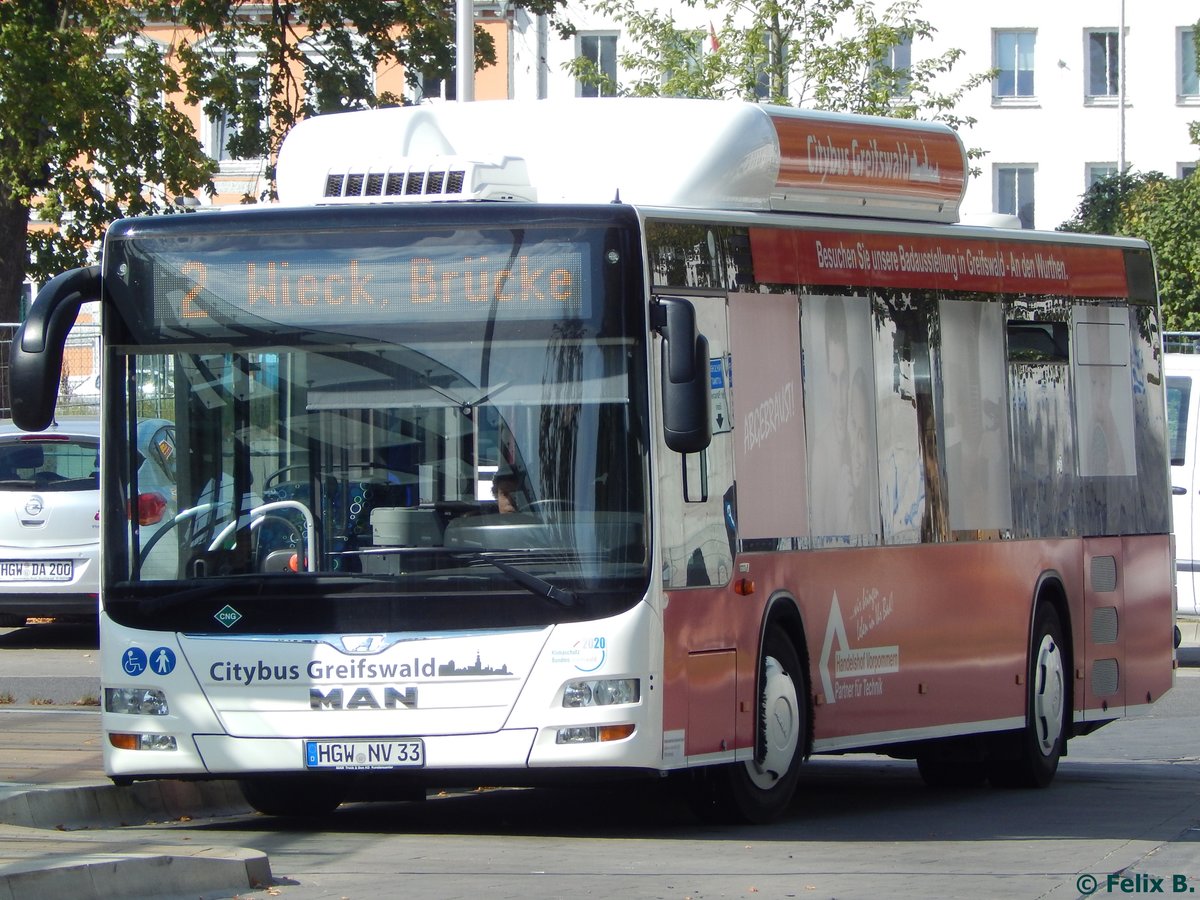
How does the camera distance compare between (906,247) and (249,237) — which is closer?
(249,237)

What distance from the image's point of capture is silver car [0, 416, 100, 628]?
19.2 metres

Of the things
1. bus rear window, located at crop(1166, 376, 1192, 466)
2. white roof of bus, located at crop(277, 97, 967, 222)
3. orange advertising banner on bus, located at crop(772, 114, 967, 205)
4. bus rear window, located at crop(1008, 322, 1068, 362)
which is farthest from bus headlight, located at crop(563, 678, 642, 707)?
bus rear window, located at crop(1166, 376, 1192, 466)

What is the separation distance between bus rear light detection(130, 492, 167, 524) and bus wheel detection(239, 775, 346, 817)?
1359mm

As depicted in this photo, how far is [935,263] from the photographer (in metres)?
12.1

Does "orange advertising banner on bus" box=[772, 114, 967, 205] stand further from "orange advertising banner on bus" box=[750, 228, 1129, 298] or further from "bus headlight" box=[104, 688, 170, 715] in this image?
"bus headlight" box=[104, 688, 170, 715]

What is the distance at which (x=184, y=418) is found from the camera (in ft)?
32.1

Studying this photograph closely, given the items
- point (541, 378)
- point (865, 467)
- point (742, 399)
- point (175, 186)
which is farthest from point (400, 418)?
point (175, 186)

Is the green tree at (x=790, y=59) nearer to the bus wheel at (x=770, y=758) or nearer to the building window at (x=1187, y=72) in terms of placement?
the bus wheel at (x=770, y=758)

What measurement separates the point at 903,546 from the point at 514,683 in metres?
2.91

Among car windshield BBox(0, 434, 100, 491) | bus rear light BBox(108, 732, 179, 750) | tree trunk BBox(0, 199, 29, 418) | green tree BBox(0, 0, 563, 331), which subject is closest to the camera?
bus rear light BBox(108, 732, 179, 750)

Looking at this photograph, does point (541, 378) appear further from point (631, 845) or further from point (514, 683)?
point (631, 845)

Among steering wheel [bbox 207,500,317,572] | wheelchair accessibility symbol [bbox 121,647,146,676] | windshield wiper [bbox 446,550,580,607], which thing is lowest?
wheelchair accessibility symbol [bbox 121,647,146,676]

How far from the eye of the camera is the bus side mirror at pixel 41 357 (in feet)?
30.9

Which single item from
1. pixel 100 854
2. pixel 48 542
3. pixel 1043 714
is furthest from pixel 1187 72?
pixel 100 854
